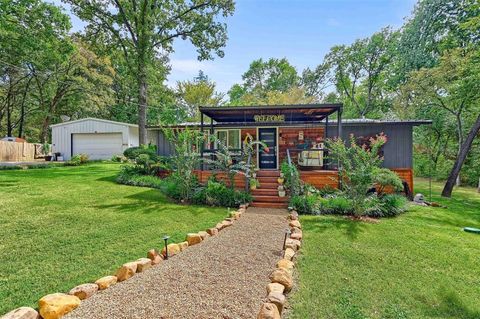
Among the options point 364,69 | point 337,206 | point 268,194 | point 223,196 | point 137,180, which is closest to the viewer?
point 337,206

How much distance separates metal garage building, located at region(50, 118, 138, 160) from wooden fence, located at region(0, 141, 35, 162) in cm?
187

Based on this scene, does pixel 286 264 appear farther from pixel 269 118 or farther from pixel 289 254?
pixel 269 118

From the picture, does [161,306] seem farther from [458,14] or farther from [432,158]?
[458,14]

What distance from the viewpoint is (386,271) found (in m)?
3.82

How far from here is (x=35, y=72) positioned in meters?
21.7

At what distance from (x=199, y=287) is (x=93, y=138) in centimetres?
2059

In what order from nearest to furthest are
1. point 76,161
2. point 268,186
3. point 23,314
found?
point 23,314 < point 268,186 < point 76,161

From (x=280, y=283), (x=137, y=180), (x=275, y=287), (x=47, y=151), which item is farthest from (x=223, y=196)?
(x=47, y=151)

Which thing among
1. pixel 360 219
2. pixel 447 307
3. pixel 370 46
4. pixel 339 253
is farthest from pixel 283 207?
pixel 370 46

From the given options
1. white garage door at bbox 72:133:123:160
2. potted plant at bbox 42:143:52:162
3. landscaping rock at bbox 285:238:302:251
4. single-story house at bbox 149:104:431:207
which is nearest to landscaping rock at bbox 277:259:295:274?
landscaping rock at bbox 285:238:302:251

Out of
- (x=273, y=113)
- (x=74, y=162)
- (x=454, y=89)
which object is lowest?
(x=74, y=162)

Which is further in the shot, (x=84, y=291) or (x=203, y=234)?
(x=203, y=234)

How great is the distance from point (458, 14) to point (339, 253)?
74.9ft

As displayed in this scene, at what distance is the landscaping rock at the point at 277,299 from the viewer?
274 centimetres
